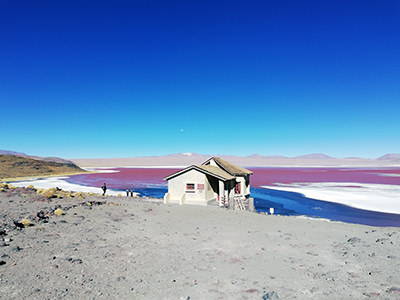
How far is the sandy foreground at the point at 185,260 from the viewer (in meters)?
7.72

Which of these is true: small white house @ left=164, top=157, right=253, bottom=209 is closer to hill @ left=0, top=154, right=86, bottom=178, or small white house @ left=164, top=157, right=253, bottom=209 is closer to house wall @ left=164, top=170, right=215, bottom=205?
house wall @ left=164, top=170, right=215, bottom=205

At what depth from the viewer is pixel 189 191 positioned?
82.3ft

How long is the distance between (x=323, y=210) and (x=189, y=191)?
52.5ft

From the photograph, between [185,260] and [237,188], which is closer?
[185,260]

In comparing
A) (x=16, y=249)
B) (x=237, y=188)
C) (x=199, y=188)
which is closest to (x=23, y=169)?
(x=199, y=188)

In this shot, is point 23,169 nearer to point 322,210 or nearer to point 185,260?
point 322,210

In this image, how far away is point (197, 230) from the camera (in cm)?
1561

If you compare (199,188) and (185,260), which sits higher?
(199,188)

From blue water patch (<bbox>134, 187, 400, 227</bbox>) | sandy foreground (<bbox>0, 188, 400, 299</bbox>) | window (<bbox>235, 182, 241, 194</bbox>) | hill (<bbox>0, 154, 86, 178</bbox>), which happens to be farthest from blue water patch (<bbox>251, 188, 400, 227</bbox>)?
hill (<bbox>0, 154, 86, 178</bbox>)

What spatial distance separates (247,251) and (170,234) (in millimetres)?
4740

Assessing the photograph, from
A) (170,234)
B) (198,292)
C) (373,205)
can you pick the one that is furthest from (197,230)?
(373,205)

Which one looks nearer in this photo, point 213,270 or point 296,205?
point 213,270

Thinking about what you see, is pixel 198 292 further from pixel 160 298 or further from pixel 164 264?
pixel 164 264

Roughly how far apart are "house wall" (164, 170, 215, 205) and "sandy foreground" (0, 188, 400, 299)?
744 cm
